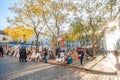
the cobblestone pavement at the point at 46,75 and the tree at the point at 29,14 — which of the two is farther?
the tree at the point at 29,14

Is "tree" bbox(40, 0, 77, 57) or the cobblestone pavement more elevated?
"tree" bbox(40, 0, 77, 57)

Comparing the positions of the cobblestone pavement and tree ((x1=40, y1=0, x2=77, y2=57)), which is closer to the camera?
the cobblestone pavement

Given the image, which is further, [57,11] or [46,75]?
[57,11]

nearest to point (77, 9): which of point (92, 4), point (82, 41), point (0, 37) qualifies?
point (92, 4)

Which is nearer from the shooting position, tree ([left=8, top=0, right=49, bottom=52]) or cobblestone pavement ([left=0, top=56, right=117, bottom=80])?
cobblestone pavement ([left=0, top=56, right=117, bottom=80])

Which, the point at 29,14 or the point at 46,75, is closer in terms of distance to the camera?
the point at 46,75

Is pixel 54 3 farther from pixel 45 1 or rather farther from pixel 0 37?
pixel 0 37

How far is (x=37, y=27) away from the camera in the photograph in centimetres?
4416

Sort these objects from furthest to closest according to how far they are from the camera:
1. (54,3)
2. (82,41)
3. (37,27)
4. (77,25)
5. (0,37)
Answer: (0,37)
(82,41)
(37,27)
(77,25)
(54,3)

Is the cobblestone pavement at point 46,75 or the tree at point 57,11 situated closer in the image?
the cobblestone pavement at point 46,75

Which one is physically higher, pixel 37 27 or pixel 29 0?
pixel 29 0

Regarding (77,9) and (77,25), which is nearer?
(77,9)

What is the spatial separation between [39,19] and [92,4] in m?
10.5

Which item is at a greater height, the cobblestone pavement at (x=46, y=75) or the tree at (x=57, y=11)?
the tree at (x=57, y=11)
